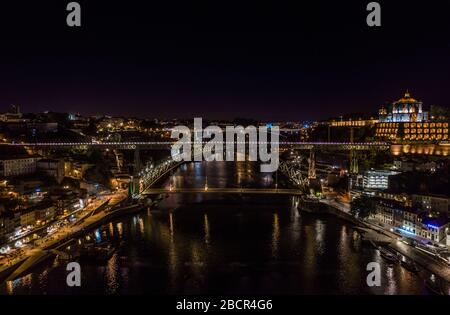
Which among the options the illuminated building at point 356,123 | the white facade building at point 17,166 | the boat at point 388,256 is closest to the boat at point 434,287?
the boat at point 388,256

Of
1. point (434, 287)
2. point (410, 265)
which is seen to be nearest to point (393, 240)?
point (410, 265)

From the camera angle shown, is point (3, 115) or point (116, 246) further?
point (3, 115)

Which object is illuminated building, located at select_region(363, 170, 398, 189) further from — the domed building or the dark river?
the domed building

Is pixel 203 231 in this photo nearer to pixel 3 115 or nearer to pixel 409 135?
pixel 409 135

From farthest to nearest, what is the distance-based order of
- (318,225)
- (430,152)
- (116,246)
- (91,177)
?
1. (430,152)
2. (91,177)
3. (318,225)
4. (116,246)

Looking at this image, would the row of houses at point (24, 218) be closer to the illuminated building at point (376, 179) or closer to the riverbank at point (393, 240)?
→ the riverbank at point (393, 240)
